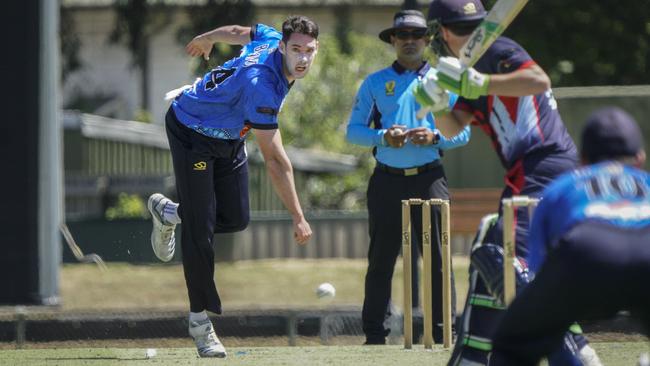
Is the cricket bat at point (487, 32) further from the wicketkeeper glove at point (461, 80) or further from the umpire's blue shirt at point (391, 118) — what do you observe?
the umpire's blue shirt at point (391, 118)

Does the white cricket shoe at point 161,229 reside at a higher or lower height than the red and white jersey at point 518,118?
lower

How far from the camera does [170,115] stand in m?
8.17

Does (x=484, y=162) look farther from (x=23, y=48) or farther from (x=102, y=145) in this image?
(x=102, y=145)

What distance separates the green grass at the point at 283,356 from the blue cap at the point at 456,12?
1.89 metres

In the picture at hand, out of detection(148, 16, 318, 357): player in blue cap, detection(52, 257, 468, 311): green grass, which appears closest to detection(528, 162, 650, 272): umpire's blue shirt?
detection(148, 16, 318, 357): player in blue cap

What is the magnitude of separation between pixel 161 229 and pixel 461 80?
3018 mm

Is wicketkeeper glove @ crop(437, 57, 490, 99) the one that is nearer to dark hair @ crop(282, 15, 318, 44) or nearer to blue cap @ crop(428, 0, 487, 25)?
blue cap @ crop(428, 0, 487, 25)

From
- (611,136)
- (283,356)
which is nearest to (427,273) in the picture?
(283,356)

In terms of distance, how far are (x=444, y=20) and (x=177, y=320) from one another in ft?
14.8

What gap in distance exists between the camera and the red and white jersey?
647 centimetres

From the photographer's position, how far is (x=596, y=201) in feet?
16.0

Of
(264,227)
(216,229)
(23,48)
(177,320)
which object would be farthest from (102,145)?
(216,229)

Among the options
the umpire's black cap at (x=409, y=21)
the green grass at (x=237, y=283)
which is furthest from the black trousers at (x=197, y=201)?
the green grass at (x=237, y=283)

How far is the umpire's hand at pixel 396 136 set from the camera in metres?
8.94
